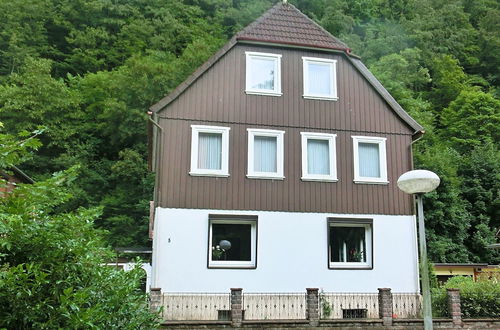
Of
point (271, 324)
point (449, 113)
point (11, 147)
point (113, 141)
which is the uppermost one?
point (449, 113)

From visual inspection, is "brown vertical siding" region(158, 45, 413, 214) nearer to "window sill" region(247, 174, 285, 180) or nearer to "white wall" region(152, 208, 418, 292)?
"window sill" region(247, 174, 285, 180)

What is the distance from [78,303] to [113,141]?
106ft

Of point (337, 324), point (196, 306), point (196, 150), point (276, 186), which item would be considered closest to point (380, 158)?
point (276, 186)

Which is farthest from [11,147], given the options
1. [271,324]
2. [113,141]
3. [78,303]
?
[113,141]

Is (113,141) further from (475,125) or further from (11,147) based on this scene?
(11,147)

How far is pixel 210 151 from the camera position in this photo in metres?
15.9

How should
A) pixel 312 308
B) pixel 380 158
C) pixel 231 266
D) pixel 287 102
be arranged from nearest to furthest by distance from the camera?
pixel 312 308 → pixel 231 266 → pixel 287 102 → pixel 380 158

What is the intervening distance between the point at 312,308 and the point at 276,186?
15.0 feet

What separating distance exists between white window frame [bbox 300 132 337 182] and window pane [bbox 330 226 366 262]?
170cm

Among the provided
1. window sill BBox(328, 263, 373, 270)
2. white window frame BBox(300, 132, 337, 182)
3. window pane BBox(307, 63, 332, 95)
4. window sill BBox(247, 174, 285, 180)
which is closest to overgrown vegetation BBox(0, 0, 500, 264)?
window sill BBox(328, 263, 373, 270)

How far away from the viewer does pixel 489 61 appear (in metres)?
46.0

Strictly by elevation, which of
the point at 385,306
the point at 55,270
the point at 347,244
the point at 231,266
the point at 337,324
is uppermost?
the point at 347,244

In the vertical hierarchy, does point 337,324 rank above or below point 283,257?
below

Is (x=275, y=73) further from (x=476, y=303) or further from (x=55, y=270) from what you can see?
(x=55, y=270)
